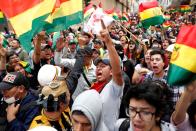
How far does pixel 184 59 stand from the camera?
3.24 metres

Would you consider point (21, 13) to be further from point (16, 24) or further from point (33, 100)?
point (33, 100)

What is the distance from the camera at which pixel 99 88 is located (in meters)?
4.27

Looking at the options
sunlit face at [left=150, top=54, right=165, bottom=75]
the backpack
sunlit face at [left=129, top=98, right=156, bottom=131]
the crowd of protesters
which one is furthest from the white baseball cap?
sunlit face at [left=129, top=98, right=156, bottom=131]

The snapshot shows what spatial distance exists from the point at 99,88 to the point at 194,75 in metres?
1.35

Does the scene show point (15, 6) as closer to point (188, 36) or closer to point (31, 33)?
point (31, 33)

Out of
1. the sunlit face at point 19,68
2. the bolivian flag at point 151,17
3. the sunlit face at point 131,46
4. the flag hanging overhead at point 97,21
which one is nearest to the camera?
the flag hanging overhead at point 97,21

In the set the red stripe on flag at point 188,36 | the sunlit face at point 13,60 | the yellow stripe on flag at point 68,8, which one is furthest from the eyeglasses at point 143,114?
the yellow stripe on flag at point 68,8

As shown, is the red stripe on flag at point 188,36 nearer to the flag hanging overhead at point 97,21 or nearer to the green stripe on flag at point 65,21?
the flag hanging overhead at point 97,21

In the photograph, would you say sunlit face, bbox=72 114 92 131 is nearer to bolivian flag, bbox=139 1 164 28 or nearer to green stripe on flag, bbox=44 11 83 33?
green stripe on flag, bbox=44 11 83 33

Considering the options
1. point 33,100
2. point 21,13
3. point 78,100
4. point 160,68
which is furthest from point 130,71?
point 78,100

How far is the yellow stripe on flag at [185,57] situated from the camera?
317 centimetres

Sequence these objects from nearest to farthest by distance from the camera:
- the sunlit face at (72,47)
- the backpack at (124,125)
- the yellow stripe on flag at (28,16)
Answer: the backpack at (124,125) → the yellow stripe on flag at (28,16) → the sunlit face at (72,47)

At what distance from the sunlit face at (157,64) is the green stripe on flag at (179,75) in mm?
1657

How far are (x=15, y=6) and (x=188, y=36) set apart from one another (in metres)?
2.82
